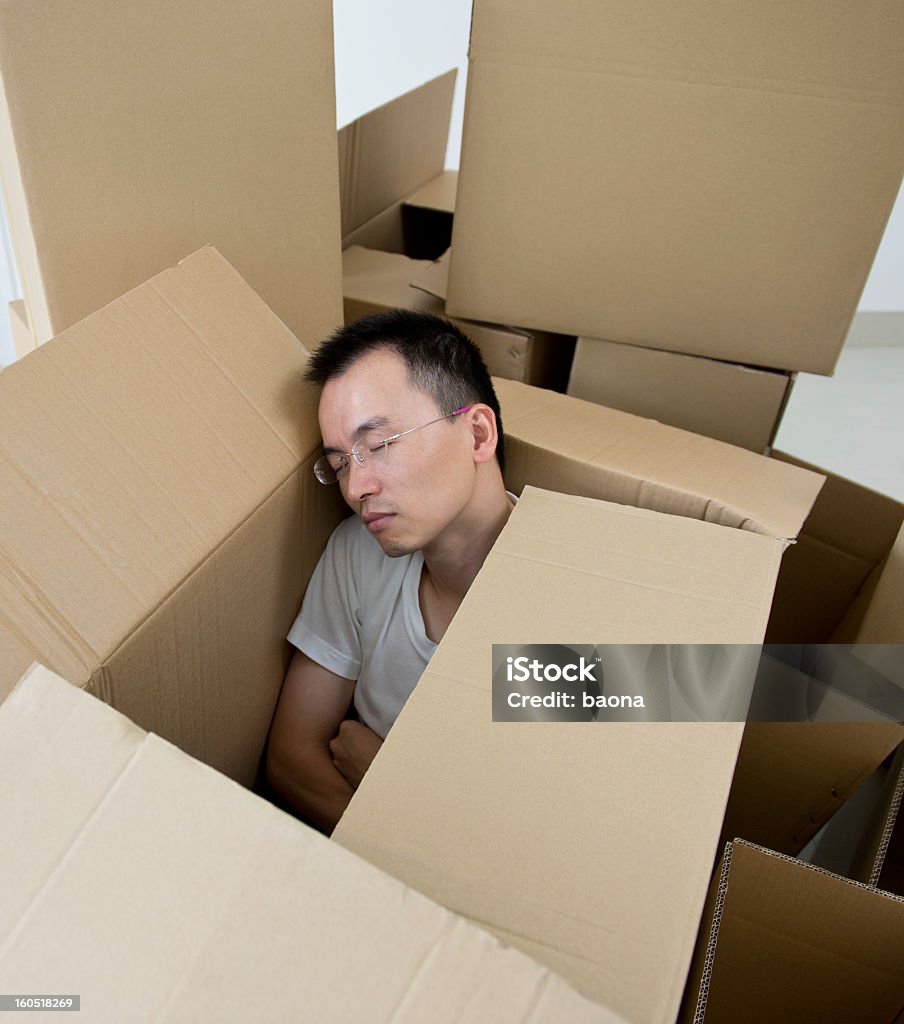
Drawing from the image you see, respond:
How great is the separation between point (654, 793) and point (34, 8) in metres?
0.81

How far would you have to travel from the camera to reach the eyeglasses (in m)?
0.89

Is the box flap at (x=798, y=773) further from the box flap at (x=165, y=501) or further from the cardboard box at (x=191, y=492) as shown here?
the box flap at (x=165, y=501)

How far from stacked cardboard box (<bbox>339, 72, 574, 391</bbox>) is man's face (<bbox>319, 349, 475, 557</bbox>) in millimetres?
445

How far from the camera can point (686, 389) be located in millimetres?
1308

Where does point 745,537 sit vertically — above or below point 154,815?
above

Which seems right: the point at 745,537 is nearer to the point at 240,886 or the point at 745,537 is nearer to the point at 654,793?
the point at 654,793

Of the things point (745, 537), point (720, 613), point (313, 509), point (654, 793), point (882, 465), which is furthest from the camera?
point (882, 465)

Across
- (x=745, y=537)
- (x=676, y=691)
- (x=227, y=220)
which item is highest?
(x=227, y=220)

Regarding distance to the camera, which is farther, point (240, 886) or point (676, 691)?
point (676, 691)

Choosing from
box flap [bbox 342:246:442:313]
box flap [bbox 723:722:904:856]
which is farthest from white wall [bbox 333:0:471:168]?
box flap [bbox 723:722:904:856]

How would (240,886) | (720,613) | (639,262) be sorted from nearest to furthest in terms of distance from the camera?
(240,886) < (720,613) < (639,262)

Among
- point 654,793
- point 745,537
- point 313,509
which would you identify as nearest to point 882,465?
point 745,537

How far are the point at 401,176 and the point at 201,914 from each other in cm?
161

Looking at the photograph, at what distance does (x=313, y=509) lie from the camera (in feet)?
3.15
